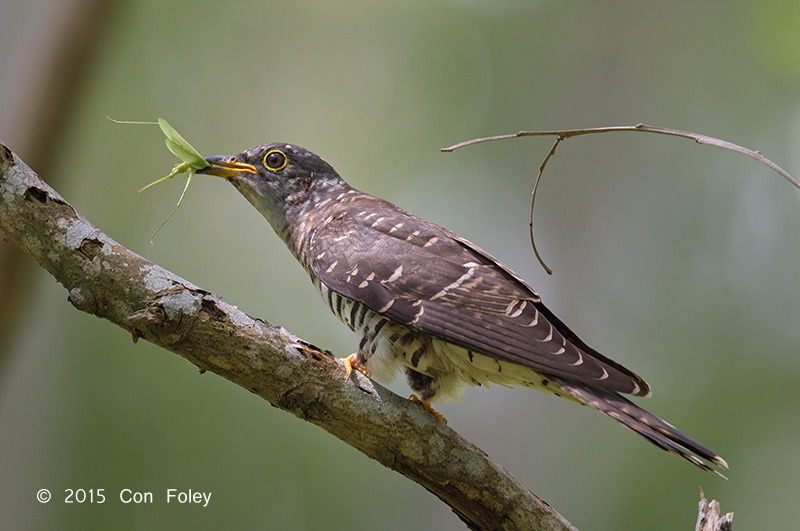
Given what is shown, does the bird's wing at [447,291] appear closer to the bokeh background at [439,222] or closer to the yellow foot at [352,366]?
the yellow foot at [352,366]

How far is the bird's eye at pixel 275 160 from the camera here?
3.68 meters

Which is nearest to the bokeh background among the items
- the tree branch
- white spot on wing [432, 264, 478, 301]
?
the tree branch

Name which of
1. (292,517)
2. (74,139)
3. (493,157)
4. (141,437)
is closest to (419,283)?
(74,139)

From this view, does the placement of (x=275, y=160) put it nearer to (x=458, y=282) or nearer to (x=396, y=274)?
(x=396, y=274)

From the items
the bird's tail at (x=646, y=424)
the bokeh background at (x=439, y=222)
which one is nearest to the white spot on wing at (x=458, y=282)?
the bird's tail at (x=646, y=424)

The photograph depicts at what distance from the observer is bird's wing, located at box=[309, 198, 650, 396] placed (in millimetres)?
2484

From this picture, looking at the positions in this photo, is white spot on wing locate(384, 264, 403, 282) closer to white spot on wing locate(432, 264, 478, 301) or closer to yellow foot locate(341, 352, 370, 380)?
white spot on wing locate(432, 264, 478, 301)

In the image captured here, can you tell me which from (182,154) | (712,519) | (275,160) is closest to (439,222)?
(275,160)

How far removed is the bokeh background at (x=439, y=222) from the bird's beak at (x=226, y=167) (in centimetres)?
80

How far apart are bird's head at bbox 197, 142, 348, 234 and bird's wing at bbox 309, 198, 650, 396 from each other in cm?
45

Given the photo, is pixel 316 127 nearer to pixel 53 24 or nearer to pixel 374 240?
pixel 53 24

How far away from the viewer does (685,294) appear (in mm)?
7219

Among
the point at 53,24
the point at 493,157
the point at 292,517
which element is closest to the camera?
the point at 53,24

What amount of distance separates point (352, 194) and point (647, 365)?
15.4 ft
